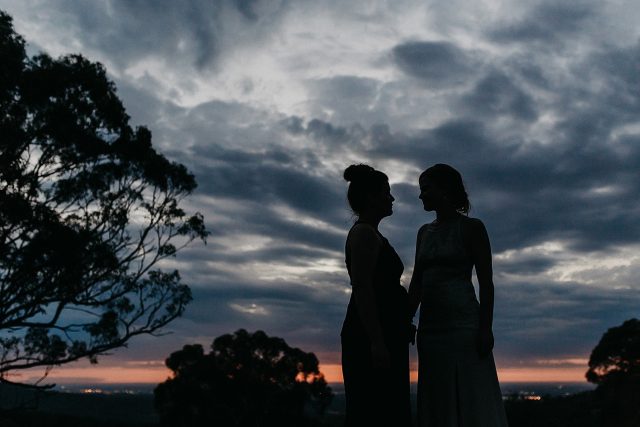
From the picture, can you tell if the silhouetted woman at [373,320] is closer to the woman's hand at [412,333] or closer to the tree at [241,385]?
the woman's hand at [412,333]

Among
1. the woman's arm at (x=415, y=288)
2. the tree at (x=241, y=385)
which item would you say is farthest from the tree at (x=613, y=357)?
the woman's arm at (x=415, y=288)

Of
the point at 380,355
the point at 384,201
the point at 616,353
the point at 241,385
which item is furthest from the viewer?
the point at 616,353

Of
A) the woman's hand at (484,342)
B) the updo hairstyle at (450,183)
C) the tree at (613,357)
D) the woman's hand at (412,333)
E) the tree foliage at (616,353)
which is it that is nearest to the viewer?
the woman's hand at (484,342)

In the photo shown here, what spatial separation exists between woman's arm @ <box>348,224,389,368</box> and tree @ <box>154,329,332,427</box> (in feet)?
95.5

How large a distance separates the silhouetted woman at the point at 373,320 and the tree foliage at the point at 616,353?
1729 inches

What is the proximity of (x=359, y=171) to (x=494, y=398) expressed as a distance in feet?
6.14

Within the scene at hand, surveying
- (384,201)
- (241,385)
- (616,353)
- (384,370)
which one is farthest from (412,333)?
(616,353)

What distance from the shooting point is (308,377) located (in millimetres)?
35594

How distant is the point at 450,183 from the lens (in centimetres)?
483

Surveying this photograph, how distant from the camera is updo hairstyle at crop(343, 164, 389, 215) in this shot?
465 cm

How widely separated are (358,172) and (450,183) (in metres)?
0.72

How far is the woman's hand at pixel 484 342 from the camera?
4.50m

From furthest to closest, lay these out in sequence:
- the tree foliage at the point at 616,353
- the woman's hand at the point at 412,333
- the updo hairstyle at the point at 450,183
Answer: the tree foliage at the point at 616,353 < the updo hairstyle at the point at 450,183 < the woman's hand at the point at 412,333

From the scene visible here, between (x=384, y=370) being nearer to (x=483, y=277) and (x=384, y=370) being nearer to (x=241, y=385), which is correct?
(x=483, y=277)
